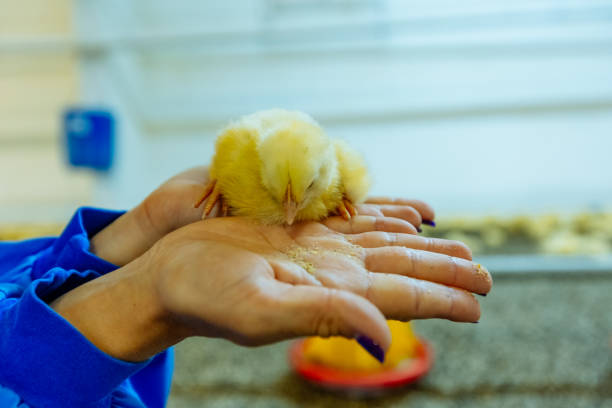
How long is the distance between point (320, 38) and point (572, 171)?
1512 mm

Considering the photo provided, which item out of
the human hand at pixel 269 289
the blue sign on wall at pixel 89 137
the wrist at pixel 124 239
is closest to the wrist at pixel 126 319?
the human hand at pixel 269 289

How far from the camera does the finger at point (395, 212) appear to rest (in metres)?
1.18

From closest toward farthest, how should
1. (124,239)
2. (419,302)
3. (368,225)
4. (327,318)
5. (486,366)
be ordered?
(327,318), (419,302), (368,225), (124,239), (486,366)

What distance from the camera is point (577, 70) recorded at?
8.98 feet

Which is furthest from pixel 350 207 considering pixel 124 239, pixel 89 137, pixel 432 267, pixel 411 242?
pixel 89 137

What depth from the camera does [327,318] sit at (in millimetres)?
696

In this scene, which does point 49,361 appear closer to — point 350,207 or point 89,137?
point 350,207

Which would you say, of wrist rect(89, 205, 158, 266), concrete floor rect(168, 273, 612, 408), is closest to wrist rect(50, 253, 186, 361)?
wrist rect(89, 205, 158, 266)

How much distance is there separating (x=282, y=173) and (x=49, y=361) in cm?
52

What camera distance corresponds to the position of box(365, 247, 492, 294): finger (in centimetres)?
87

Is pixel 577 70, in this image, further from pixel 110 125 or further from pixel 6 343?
pixel 6 343

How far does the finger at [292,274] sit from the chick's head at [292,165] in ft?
0.70

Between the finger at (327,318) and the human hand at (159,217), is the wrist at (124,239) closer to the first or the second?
the human hand at (159,217)

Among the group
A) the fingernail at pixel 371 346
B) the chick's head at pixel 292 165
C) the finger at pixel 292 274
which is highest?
the chick's head at pixel 292 165
